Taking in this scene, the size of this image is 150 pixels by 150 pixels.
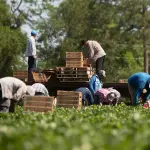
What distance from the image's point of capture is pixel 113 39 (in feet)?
163

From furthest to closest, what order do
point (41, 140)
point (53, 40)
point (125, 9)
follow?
point (53, 40) < point (125, 9) < point (41, 140)

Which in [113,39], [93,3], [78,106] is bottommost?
[78,106]

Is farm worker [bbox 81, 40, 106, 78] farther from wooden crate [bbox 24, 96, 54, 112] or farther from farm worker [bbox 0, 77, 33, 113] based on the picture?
farm worker [bbox 0, 77, 33, 113]

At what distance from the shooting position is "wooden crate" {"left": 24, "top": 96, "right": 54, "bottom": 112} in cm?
1208

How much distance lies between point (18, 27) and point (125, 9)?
947cm

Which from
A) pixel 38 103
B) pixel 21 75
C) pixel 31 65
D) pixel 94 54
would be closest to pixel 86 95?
pixel 94 54

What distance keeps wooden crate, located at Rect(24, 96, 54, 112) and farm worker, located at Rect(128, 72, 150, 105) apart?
11.5 ft

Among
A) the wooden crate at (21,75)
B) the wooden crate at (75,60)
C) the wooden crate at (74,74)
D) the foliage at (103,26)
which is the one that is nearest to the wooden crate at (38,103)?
the wooden crate at (74,74)

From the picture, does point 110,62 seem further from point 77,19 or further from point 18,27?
point 18,27

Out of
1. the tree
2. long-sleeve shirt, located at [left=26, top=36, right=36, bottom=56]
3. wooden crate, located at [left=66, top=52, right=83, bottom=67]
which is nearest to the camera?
wooden crate, located at [left=66, top=52, right=83, bottom=67]

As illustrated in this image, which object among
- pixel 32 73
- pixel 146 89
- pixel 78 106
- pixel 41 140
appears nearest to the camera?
pixel 41 140

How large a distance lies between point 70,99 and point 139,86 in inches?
79.4

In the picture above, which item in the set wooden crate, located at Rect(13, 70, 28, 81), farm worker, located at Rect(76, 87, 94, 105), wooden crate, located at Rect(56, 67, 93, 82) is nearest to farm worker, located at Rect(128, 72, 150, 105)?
farm worker, located at Rect(76, 87, 94, 105)

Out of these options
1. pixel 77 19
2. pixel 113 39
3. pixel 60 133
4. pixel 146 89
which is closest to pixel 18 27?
pixel 77 19
